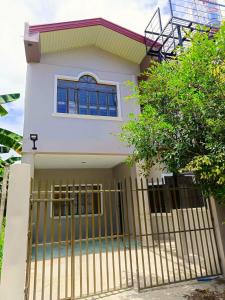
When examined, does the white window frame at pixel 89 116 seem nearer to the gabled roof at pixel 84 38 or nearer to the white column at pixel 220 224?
the gabled roof at pixel 84 38

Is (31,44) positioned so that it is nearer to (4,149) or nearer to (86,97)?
(86,97)

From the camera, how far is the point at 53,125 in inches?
378

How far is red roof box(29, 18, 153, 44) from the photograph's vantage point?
31.9 feet

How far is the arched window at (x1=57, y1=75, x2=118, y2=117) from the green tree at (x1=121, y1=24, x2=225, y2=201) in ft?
17.3

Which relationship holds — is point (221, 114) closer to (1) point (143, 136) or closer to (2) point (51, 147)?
(1) point (143, 136)

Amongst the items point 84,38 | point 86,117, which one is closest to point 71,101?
point 86,117

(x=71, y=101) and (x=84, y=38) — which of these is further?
(x=84, y=38)

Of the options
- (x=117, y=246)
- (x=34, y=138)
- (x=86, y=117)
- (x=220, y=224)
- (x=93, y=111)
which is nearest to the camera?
(x=220, y=224)

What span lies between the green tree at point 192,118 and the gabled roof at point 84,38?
6.47 m

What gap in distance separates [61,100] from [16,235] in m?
7.34

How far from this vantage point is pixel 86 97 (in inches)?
421

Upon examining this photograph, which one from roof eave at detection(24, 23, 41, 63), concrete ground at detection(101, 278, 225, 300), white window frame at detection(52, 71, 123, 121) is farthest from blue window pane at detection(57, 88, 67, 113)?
concrete ground at detection(101, 278, 225, 300)

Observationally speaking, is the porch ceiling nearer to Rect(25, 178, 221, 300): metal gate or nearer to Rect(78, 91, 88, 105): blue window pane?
Rect(78, 91, 88, 105): blue window pane

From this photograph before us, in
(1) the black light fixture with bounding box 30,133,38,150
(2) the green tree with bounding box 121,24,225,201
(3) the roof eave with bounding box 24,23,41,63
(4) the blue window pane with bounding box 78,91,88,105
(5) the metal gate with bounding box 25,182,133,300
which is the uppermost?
(3) the roof eave with bounding box 24,23,41,63
